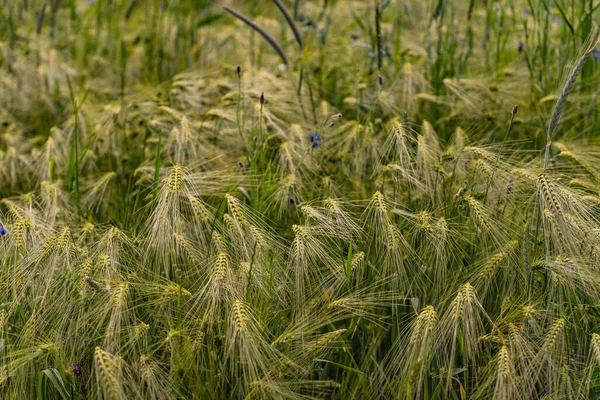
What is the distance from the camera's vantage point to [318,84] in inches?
124

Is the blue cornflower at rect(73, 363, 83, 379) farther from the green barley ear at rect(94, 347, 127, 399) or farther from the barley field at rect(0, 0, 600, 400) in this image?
the green barley ear at rect(94, 347, 127, 399)

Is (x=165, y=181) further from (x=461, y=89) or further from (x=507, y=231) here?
(x=461, y=89)

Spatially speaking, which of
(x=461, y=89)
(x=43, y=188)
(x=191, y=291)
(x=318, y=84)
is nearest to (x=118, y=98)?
(x=318, y=84)

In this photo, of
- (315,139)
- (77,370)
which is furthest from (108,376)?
(315,139)

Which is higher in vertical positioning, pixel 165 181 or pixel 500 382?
pixel 165 181

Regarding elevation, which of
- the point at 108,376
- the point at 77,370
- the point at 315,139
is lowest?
the point at 77,370

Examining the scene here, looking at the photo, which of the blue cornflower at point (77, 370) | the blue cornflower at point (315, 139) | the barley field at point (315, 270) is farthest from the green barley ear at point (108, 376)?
the blue cornflower at point (315, 139)

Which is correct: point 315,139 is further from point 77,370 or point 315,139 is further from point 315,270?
point 77,370

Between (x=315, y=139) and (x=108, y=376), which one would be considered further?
(x=315, y=139)

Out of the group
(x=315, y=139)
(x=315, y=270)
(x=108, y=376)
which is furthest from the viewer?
(x=315, y=139)

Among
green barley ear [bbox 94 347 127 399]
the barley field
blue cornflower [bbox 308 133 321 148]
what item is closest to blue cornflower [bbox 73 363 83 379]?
the barley field

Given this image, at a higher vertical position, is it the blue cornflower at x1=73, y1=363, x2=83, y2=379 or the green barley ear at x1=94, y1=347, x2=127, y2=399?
the green barley ear at x1=94, y1=347, x2=127, y2=399

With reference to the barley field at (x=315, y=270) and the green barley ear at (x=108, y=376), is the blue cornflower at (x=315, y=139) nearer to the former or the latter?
the barley field at (x=315, y=270)

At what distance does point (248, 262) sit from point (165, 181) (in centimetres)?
30
